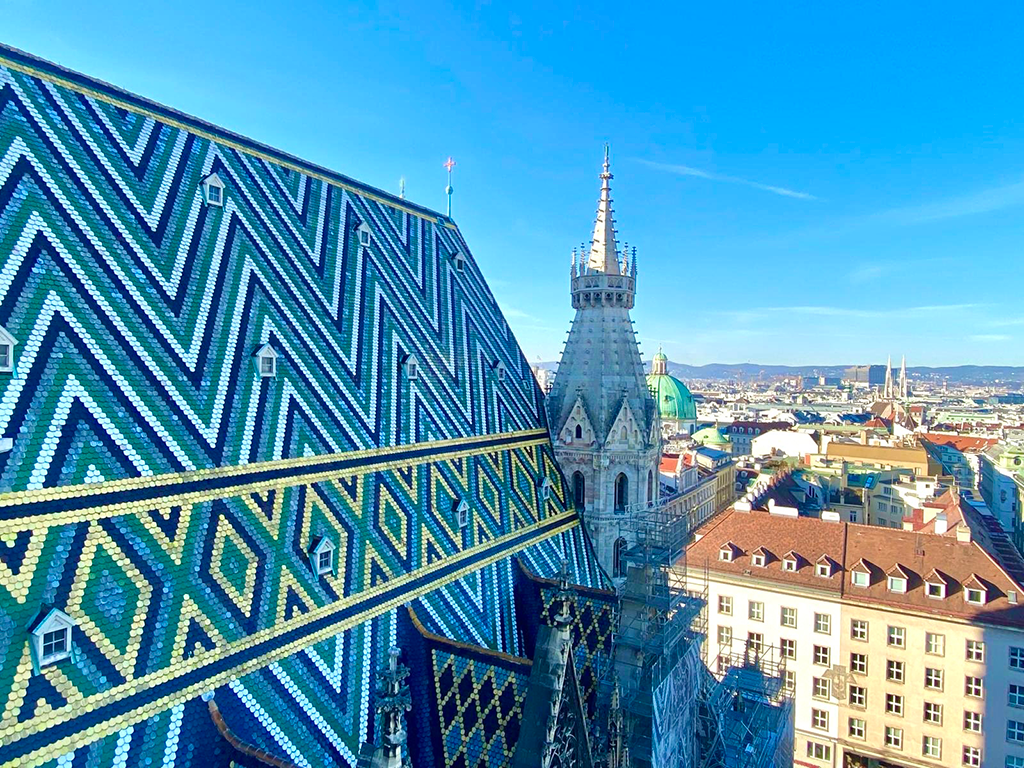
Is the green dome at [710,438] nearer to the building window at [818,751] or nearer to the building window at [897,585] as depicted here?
the building window at [818,751]

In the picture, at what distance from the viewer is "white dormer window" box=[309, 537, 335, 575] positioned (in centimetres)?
1149

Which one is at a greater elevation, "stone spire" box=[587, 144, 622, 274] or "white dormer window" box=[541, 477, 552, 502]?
"stone spire" box=[587, 144, 622, 274]

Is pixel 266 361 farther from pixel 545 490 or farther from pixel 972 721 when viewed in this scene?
pixel 972 721

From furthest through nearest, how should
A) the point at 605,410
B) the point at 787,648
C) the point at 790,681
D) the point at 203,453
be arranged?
the point at 787,648 → the point at 790,681 → the point at 605,410 → the point at 203,453

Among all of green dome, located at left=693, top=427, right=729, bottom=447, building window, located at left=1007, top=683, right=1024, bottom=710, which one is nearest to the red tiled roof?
building window, located at left=1007, top=683, right=1024, bottom=710

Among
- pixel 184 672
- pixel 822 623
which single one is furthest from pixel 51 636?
pixel 822 623

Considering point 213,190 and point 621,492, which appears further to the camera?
point 621,492

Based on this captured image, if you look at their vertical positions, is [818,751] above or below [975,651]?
below

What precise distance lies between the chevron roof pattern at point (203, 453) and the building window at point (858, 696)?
70.2 ft

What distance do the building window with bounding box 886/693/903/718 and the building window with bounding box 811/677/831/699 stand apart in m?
2.34

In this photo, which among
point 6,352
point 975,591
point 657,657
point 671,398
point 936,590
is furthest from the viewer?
point 671,398

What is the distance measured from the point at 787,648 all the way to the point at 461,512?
22962 mm

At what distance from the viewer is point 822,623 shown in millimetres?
30281

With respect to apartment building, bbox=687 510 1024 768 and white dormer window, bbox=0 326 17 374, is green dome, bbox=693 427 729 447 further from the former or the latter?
white dormer window, bbox=0 326 17 374
